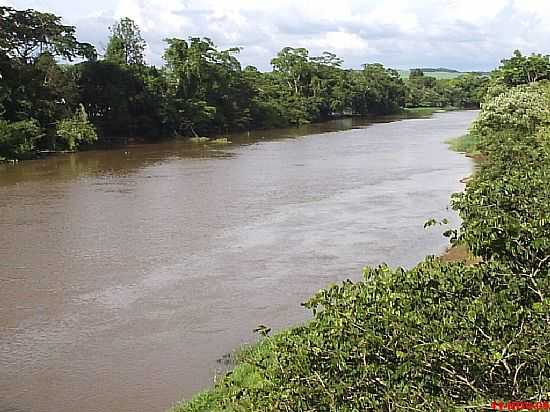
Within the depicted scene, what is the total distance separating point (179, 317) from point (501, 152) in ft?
19.9

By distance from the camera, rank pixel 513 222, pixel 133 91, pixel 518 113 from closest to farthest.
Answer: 1. pixel 513 222
2. pixel 518 113
3. pixel 133 91

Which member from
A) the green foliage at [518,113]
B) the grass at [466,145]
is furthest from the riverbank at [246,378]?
the grass at [466,145]

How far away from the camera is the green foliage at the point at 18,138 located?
33.0 metres

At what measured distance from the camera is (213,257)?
1534cm

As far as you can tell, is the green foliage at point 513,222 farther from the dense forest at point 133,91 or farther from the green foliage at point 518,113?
the dense forest at point 133,91

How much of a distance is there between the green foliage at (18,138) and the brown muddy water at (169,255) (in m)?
1.98

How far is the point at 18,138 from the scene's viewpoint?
33.9m

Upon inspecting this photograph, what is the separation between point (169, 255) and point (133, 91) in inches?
1238

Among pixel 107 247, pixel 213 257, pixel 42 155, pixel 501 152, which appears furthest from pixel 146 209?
pixel 42 155

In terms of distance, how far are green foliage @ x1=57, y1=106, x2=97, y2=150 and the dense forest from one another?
52mm

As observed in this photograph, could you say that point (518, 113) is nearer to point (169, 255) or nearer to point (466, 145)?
point (466, 145)

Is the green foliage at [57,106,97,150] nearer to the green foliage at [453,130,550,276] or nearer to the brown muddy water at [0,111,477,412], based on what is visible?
the brown muddy water at [0,111,477,412]

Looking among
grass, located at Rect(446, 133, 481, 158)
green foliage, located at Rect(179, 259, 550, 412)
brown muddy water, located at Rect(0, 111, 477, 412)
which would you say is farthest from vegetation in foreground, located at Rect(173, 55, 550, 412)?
grass, located at Rect(446, 133, 481, 158)

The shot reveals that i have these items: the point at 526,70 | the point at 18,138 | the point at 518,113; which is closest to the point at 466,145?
the point at 526,70
